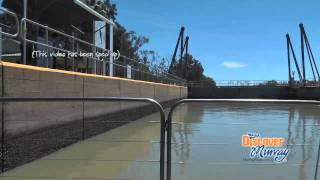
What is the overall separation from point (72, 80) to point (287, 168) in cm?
704

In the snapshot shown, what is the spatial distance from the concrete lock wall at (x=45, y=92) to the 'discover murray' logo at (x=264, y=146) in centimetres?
472

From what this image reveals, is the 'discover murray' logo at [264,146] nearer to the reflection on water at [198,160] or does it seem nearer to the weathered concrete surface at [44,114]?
the reflection on water at [198,160]

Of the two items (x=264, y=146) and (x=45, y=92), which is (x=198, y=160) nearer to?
(x=45, y=92)

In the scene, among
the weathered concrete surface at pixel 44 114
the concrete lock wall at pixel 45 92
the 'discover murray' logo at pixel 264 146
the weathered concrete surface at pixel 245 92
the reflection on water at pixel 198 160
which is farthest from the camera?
the weathered concrete surface at pixel 245 92

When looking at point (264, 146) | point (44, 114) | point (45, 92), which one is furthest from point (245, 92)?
point (264, 146)

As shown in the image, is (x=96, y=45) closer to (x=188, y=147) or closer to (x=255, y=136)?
(x=188, y=147)

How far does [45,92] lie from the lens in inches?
490

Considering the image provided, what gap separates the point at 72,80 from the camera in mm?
15102

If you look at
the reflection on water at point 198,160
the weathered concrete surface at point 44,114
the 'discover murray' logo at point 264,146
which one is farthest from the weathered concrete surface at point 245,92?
the 'discover murray' logo at point 264,146

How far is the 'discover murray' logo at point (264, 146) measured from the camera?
651cm

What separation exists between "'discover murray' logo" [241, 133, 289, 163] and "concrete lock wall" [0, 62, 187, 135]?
4724 mm

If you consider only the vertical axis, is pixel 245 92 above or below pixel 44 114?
above

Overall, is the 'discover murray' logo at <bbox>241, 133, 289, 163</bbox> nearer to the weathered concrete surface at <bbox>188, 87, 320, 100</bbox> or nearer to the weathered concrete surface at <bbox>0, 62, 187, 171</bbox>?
the weathered concrete surface at <bbox>0, 62, 187, 171</bbox>

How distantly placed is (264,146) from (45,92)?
7.04m
